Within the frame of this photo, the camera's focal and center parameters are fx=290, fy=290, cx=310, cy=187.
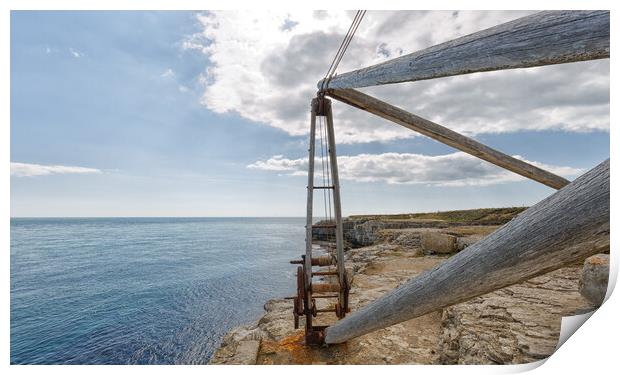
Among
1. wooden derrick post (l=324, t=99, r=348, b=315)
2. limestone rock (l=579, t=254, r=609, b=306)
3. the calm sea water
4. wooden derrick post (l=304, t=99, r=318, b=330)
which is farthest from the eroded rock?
wooden derrick post (l=304, t=99, r=318, b=330)

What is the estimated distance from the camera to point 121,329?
1289 centimetres

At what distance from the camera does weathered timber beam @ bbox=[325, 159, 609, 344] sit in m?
0.92

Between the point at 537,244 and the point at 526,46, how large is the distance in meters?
0.94

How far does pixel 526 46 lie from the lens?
1346mm

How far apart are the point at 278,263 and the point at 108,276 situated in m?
13.9

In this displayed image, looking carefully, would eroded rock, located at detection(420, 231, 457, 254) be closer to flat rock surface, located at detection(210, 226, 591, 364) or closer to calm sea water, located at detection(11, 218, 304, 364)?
flat rock surface, located at detection(210, 226, 591, 364)

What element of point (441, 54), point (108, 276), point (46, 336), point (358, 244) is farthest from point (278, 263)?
point (441, 54)

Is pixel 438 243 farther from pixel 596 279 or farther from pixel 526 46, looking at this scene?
pixel 526 46

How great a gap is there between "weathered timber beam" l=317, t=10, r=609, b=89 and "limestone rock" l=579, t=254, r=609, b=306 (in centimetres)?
386

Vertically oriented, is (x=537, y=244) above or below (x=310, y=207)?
below

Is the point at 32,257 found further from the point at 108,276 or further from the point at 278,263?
the point at 278,263

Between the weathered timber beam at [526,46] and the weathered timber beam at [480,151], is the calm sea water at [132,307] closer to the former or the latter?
the weathered timber beam at [480,151]

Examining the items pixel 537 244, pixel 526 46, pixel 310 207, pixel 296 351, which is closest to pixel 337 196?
pixel 310 207

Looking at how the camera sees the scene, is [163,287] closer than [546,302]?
No
